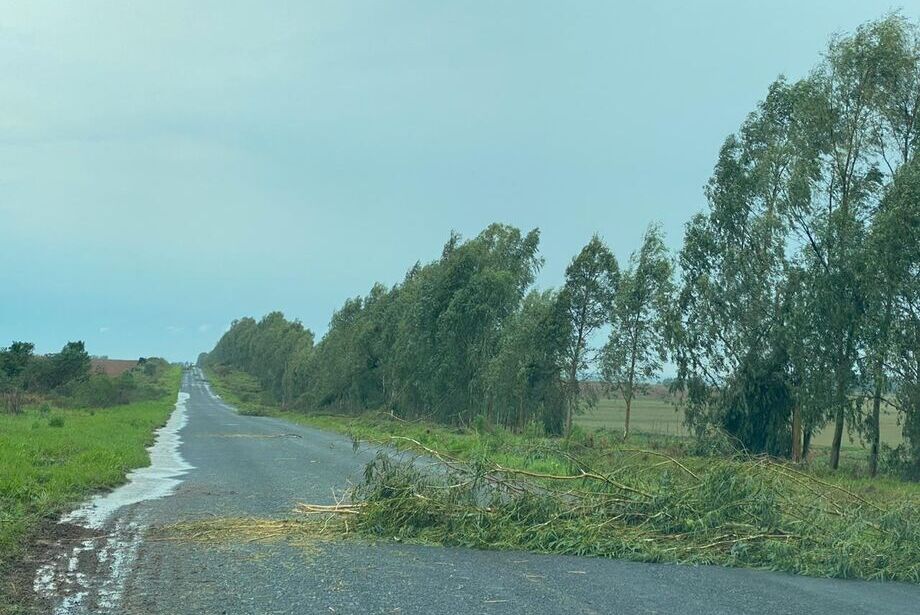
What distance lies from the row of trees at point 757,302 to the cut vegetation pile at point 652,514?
14.6 metres

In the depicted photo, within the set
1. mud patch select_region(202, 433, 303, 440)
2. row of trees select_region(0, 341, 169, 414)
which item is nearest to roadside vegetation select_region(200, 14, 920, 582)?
mud patch select_region(202, 433, 303, 440)

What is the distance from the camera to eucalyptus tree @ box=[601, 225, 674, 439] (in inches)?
1329

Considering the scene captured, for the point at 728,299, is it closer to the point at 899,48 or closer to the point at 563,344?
the point at 563,344

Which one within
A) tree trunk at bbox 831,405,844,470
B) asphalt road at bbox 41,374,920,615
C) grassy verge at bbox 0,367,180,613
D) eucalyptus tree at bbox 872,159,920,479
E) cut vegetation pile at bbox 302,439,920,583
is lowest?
grassy verge at bbox 0,367,180,613

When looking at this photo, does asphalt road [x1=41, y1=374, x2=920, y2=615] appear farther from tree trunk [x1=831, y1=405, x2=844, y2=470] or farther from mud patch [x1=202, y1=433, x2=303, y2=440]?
mud patch [x1=202, y1=433, x2=303, y2=440]

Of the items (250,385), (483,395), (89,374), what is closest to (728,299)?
(483,395)

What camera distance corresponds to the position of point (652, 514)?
38.3 ft

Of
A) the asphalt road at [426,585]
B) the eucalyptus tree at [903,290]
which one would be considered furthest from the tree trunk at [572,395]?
the asphalt road at [426,585]

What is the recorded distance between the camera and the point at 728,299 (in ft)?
107

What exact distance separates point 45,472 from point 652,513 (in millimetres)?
12670

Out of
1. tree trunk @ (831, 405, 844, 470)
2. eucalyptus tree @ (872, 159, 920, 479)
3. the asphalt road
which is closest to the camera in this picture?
the asphalt road

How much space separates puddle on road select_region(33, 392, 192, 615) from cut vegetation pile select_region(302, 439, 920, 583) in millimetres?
2928

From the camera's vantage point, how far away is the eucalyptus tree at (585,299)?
36.0m

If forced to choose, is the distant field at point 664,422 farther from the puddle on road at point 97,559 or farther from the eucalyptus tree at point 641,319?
the puddle on road at point 97,559
